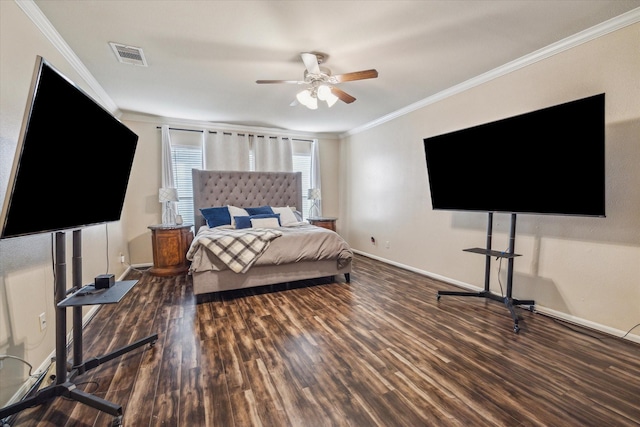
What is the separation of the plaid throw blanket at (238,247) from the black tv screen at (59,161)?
1.37m

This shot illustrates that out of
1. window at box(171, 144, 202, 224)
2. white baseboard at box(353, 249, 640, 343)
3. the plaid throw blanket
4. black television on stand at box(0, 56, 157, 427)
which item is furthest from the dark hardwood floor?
window at box(171, 144, 202, 224)

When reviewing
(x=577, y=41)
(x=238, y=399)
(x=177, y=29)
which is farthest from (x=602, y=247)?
(x=177, y=29)

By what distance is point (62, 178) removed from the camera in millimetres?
1396

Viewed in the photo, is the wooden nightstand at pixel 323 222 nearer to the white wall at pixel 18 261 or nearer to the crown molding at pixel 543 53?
the crown molding at pixel 543 53

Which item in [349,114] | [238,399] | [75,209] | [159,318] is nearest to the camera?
[75,209]

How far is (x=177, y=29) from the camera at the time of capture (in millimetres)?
2328

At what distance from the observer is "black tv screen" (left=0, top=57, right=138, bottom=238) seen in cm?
113

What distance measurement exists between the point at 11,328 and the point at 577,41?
4.80 metres

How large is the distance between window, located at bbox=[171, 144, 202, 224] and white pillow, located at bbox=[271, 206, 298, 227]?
155cm

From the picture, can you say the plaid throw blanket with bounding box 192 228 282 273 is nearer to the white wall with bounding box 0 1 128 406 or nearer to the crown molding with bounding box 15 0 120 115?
the white wall with bounding box 0 1 128 406

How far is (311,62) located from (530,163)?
2237 mm

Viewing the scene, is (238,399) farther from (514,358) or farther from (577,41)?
(577,41)

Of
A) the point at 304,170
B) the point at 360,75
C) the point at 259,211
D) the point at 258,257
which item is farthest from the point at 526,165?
the point at 304,170

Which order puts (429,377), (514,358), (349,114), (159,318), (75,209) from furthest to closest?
(349,114)
(159,318)
(514,358)
(429,377)
(75,209)
